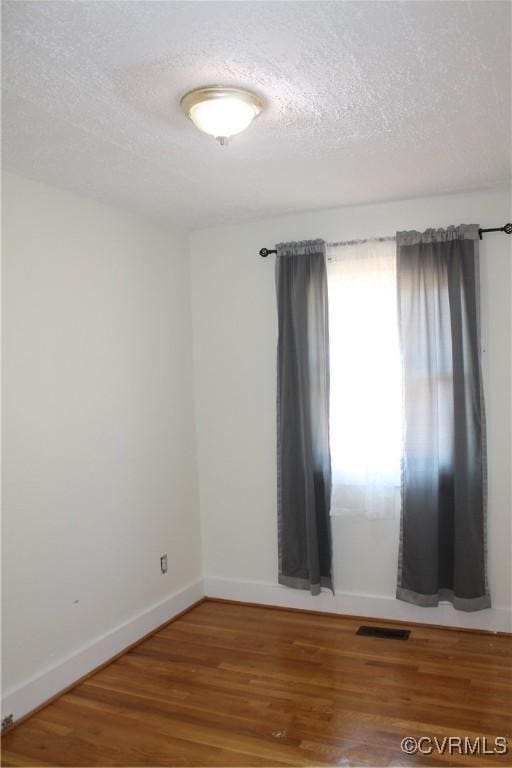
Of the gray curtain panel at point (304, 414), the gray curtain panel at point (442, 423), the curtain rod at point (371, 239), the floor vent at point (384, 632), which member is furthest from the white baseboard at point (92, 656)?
the curtain rod at point (371, 239)

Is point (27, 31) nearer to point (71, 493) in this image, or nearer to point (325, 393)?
point (71, 493)

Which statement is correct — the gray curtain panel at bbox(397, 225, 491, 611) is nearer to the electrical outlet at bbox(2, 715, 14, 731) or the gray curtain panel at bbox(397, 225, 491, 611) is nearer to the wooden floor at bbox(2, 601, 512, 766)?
the wooden floor at bbox(2, 601, 512, 766)

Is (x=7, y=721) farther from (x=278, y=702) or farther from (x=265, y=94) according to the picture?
(x=265, y=94)

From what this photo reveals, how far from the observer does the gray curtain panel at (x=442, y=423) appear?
3.82 metres

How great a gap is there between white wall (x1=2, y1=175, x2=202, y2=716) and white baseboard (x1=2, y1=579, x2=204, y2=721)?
1 centimetres

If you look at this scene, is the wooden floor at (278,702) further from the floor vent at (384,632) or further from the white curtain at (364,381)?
the white curtain at (364,381)

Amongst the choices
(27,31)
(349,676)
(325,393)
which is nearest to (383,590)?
(349,676)

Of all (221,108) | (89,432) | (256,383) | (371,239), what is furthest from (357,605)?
(221,108)

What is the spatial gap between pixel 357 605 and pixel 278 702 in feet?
3.93

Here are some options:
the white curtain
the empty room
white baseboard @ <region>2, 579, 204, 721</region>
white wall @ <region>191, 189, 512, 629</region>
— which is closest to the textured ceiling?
the empty room

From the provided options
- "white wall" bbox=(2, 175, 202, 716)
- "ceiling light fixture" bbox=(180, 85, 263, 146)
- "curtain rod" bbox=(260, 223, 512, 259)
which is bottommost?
"white wall" bbox=(2, 175, 202, 716)

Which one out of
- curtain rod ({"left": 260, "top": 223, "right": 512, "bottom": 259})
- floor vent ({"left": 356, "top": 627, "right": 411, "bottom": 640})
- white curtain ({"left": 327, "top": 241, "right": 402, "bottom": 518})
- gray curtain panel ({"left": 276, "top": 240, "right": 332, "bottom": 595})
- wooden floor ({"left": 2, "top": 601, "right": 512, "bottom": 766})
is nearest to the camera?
wooden floor ({"left": 2, "top": 601, "right": 512, "bottom": 766})

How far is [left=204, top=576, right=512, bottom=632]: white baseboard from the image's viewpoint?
3.88m

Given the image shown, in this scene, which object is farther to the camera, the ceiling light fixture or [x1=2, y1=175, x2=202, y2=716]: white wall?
[x1=2, y1=175, x2=202, y2=716]: white wall
